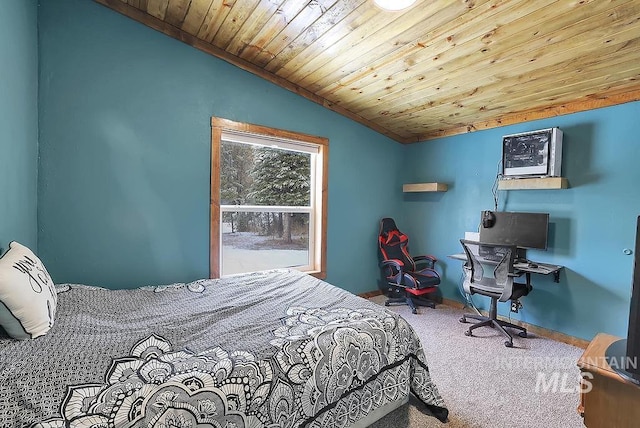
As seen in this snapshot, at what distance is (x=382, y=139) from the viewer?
4.10 meters

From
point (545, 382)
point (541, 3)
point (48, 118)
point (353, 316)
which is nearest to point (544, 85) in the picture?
point (541, 3)

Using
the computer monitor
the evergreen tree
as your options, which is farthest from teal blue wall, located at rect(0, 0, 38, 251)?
the computer monitor

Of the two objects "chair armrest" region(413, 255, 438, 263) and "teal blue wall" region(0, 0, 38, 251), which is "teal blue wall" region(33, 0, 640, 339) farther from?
"chair armrest" region(413, 255, 438, 263)

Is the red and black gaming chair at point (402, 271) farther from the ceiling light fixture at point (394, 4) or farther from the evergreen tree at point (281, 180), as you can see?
the ceiling light fixture at point (394, 4)

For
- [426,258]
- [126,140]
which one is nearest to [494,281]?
[426,258]

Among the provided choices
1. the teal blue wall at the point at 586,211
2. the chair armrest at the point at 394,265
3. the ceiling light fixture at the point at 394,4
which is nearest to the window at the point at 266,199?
the chair armrest at the point at 394,265

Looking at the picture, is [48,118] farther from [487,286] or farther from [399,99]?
[487,286]

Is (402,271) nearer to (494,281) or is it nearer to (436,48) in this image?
(494,281)

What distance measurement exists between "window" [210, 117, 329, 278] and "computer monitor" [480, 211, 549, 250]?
6.12 ft

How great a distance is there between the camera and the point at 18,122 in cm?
178

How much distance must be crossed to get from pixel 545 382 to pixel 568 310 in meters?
1.05

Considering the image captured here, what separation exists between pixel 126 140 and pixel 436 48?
8.56 ft

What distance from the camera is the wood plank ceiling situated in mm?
1912

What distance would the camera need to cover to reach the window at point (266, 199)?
2.92m
